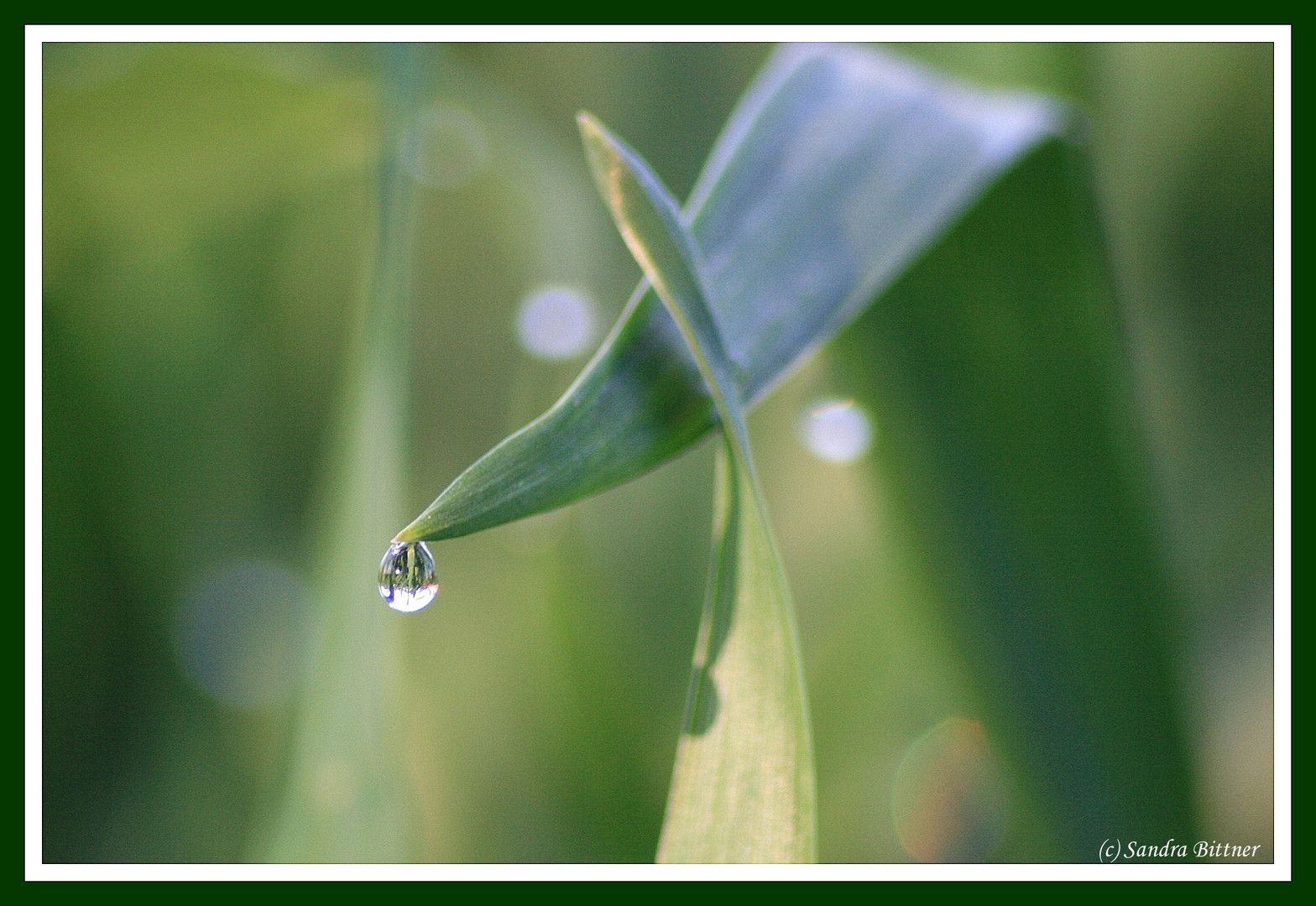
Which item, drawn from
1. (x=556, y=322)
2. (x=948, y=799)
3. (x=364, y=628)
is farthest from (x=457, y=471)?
(x=948, y=799)

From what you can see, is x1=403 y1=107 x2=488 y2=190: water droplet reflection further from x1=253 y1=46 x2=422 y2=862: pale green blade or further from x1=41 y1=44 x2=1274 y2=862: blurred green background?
x1=253 y1=46 x2=422 y2=862: pale green blade

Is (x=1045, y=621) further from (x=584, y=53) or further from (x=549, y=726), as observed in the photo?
(x=584, y=53)

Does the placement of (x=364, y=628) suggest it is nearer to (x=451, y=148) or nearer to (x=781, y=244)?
(x=781, y=244)

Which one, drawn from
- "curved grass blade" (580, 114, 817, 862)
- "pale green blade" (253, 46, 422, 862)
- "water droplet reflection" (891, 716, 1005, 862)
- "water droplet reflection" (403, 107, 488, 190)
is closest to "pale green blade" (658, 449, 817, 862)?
"curved grass blade" (580, 114, 817, 862)

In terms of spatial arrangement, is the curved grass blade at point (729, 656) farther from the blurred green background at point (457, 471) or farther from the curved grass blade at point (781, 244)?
the blurred green background at point (457, 471)

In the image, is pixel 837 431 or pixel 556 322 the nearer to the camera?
pixel 837 431

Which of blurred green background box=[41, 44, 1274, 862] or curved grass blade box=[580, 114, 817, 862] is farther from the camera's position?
blurred green background box=[41, 44, 1274, 862]

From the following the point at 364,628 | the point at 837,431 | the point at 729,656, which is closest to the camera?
the point at 729,656
